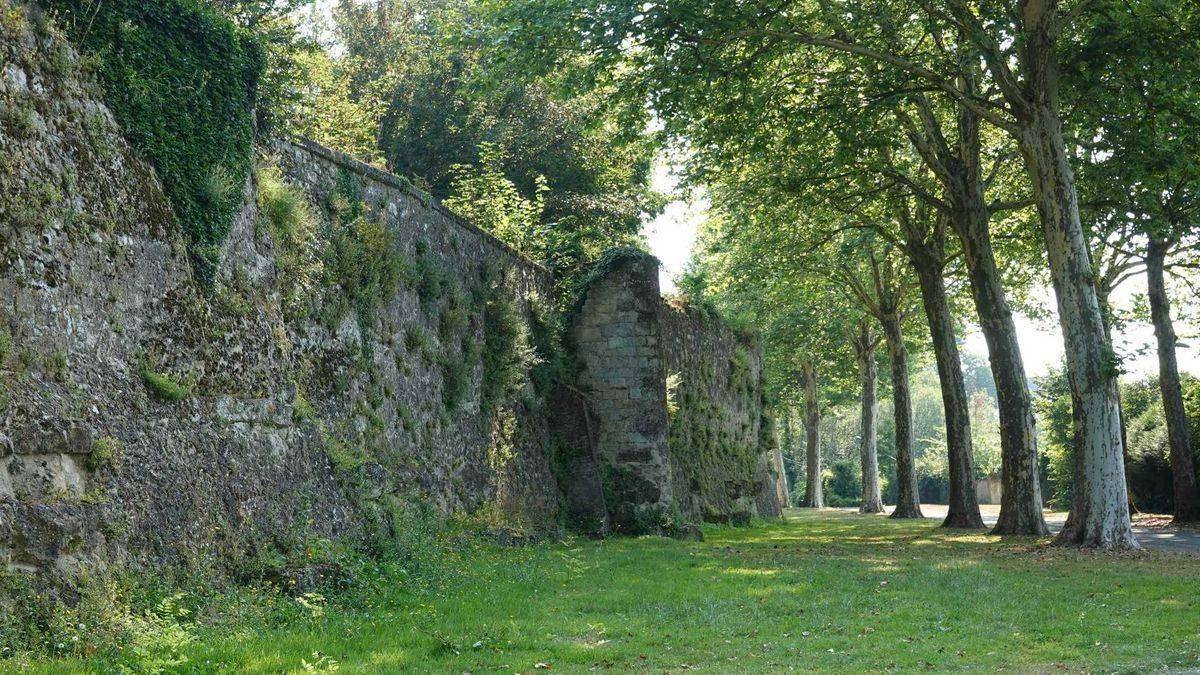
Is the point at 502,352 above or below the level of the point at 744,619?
above

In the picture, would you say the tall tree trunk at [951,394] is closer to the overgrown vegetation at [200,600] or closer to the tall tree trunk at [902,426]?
the tall tree trunk at [902,426]

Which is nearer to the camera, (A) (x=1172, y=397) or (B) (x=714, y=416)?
(A) (x=1172, y=397)

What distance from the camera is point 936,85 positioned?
711 inches

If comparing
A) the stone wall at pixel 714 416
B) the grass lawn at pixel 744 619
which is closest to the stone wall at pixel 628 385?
the stone wall at pixel 714 416

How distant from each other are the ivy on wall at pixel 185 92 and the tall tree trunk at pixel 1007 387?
15.2 metres

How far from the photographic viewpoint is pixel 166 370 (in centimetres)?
840

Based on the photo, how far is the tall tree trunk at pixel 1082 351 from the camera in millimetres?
15719

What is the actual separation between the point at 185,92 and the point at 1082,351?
13134 mm

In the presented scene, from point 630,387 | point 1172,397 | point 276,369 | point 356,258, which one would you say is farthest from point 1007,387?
point 276,369

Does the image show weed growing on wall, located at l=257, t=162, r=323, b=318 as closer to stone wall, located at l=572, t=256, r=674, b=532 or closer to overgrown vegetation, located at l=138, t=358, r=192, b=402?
overgrown vegetation, located at l=138, t=358, r=192, b=402

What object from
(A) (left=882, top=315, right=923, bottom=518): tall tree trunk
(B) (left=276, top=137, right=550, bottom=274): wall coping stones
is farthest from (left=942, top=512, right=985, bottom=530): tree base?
(B) (left=276, top=137, right=550, bottom=274): wall coping stones

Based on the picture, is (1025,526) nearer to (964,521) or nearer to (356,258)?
(964,521)

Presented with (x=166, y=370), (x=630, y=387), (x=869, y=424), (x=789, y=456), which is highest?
(x=789, y=456)

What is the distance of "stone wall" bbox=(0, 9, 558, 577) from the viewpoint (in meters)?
6.78
